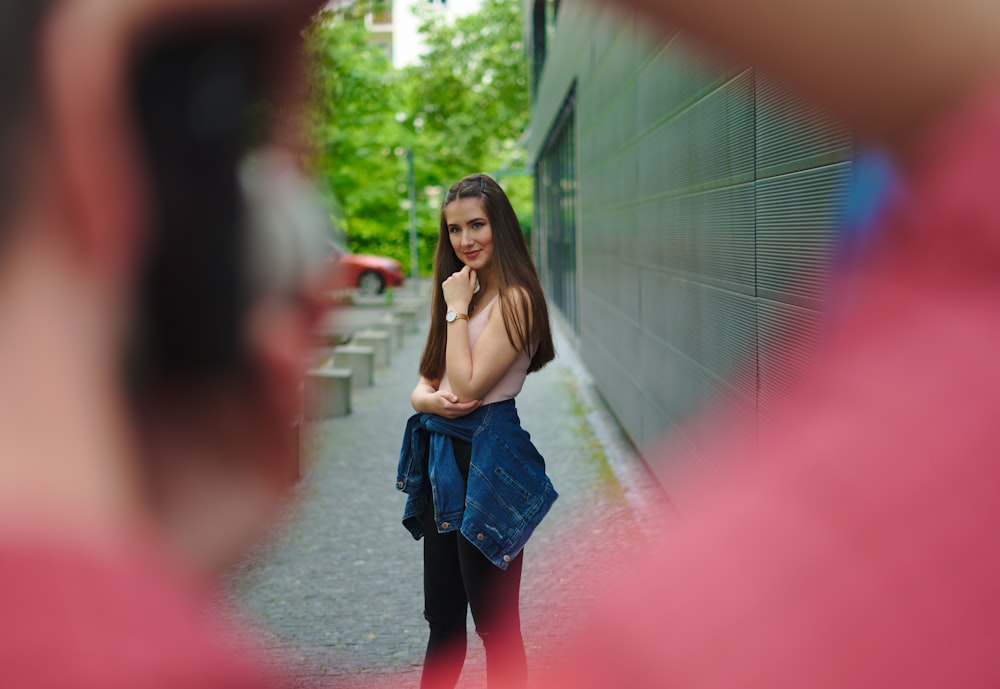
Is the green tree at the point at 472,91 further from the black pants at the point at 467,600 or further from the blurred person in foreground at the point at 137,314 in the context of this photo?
the blurred person in foreground at the point at 137,314

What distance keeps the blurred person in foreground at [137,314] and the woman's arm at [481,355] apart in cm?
164

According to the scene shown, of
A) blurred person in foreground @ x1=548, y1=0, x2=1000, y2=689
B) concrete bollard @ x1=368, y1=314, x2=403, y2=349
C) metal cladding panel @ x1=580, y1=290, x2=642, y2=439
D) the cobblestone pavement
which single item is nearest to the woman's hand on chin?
the cobblestone pavement

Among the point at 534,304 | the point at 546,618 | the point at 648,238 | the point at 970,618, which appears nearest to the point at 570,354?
the point at 648,238

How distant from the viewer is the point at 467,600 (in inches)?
115

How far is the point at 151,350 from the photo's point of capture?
36.0 inches

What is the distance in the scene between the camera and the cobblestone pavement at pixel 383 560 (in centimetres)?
381

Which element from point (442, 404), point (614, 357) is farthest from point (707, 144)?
point (614, 357)

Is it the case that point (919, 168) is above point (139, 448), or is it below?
above

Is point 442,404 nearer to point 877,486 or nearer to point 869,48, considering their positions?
point 877,486

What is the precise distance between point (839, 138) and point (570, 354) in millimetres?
11862

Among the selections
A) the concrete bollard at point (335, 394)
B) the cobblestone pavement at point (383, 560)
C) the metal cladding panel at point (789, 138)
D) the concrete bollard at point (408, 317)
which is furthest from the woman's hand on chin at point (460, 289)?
the concrete bollard at point (408, 317)

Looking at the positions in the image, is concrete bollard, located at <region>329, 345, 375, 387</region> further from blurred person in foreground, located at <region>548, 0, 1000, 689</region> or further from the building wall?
blurred person in foreground, located at <region>548, 0, 1000, 689</region>

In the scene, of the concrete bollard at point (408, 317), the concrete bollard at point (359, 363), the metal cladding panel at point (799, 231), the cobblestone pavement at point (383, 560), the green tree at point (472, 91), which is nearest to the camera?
the metal cladding panel at point (799, 231)

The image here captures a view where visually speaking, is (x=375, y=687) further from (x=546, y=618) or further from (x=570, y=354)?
(x=570, y=354)
